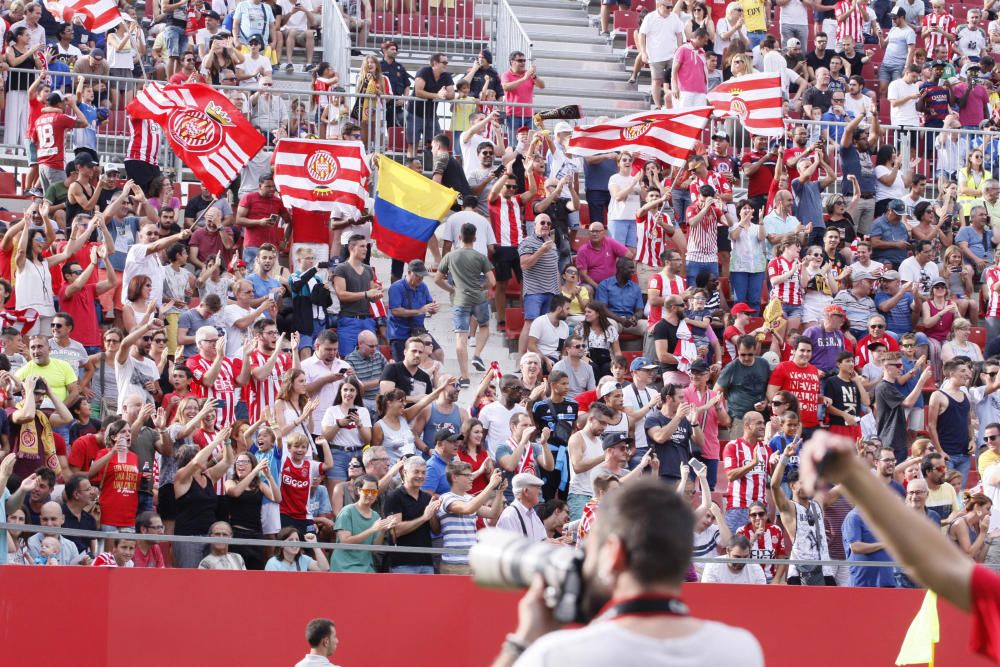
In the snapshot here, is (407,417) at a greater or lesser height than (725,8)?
lesser

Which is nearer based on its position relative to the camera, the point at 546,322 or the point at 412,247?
the point at 546,322

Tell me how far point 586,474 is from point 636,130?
19.6 feet

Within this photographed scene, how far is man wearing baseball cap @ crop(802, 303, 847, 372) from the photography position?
641 inches

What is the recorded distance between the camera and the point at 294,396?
43.2 ft

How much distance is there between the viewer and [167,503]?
11.5 meters

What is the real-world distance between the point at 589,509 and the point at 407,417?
2.26 meters

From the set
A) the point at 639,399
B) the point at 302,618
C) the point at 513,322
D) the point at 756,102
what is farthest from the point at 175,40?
the point at 302,618

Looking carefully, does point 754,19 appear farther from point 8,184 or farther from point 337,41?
point 8,184

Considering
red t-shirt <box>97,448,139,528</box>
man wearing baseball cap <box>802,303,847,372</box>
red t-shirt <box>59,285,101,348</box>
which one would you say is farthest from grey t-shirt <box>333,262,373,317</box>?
man wearing baseball cap <box>802,303,847,372</box>

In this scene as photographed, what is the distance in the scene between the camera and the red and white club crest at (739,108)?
19.2 meters

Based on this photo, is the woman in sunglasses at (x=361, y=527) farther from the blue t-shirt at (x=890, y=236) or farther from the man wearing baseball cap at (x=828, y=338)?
the blue t-shirt at (x=890, y=236)

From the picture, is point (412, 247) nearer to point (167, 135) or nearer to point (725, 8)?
point (167, 135)

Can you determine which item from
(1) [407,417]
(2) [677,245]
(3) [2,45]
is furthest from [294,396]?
(3) [2,45]

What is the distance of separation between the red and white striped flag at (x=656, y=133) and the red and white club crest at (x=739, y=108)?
1.39 m
